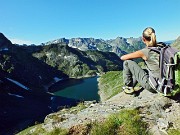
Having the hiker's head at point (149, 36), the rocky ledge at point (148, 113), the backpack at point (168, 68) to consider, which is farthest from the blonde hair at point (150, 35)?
the rocky ledge at point (148, 113)

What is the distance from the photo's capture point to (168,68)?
31.2 feet

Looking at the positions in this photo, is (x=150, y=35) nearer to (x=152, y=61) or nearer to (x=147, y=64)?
(x=152, y=61)

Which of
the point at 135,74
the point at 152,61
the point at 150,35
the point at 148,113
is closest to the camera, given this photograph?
the point at 150,35

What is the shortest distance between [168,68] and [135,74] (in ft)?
6.56

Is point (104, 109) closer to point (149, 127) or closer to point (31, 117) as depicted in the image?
point (149, 127)

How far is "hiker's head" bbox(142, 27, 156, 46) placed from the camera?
31.6ft

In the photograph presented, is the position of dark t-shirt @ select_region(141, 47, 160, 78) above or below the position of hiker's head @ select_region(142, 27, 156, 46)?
below

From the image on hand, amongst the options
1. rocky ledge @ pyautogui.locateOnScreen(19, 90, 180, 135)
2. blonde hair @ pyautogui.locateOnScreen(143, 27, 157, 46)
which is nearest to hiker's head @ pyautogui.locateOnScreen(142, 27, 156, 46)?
blonde hair @ pyautogui.locateOnScreen(143, 27, 157, 46)

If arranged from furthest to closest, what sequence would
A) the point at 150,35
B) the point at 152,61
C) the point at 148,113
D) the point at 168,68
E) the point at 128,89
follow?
the point at 128,89, the point at 148,113, the point at 152,61, the point at 150,35, the point at 168,68

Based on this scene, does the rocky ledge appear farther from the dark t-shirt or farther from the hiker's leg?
the dark t-shirt

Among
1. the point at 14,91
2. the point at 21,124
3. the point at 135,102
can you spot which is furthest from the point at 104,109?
the point at 14,91

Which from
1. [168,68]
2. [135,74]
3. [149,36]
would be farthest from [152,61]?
[135,74]

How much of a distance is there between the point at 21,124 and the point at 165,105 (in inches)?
3914

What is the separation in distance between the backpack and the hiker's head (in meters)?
0.22
